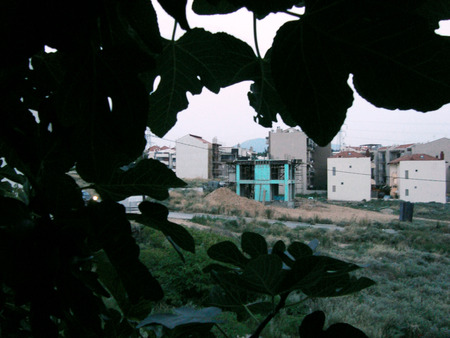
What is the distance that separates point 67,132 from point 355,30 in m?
0.20

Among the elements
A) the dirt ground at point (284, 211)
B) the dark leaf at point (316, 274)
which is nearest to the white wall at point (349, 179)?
the dirt ground at point (284, 211)

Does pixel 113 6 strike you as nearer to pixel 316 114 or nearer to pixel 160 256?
pixel 316 114

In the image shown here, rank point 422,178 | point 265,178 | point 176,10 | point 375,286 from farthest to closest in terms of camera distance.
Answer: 1. point 422,178
2. point 265,178
3. point 375,286
4. point 176,10

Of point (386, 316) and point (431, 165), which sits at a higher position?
point (431, 165)

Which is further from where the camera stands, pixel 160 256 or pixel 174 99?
pixel 160 256

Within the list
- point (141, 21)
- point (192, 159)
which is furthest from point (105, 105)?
point (192, 159)

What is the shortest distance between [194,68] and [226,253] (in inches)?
7.1

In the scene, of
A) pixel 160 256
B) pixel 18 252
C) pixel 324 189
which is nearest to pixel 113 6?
pixel 18 252

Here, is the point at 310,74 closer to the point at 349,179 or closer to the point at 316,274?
the point at 316,274

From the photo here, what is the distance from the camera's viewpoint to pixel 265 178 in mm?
14188


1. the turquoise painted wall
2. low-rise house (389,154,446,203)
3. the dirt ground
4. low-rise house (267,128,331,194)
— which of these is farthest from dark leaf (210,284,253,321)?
low-rise house (389,154,446,203)

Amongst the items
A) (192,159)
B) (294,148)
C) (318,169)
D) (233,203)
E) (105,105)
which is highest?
(294,148)

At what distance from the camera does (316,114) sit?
0.17m

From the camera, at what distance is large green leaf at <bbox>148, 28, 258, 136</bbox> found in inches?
11.0
